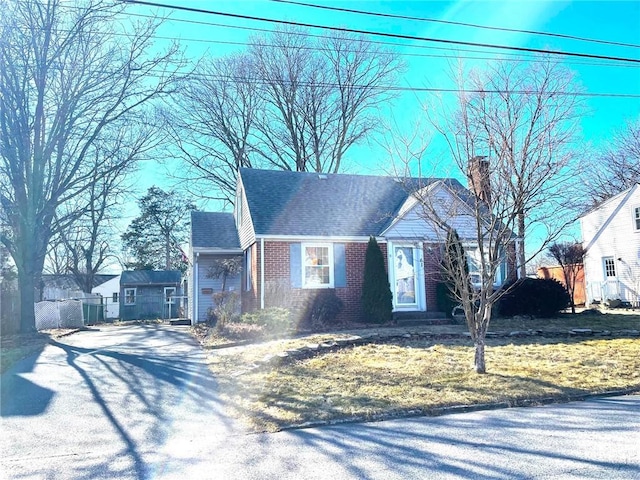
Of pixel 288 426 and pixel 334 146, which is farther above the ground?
pixel 334 146

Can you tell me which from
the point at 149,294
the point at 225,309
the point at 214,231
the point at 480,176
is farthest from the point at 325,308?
the point at 149,294

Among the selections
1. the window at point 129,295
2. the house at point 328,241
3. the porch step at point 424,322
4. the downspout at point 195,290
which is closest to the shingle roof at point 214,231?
the downspout at point 195,290

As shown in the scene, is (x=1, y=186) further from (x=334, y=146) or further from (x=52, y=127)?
(x=334, y=146)

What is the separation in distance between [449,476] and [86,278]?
1577 inches

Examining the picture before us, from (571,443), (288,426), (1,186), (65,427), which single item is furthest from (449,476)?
(1,186)

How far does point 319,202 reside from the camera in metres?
16.5

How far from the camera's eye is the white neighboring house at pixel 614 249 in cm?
2108

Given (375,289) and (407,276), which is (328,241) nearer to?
(375,289)

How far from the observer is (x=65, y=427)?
5219 mm

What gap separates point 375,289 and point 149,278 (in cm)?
2387

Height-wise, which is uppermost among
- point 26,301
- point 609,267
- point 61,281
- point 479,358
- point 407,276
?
point 61,281

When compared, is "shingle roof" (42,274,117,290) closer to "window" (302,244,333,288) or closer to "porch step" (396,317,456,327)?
"window" (302,244,333,288)

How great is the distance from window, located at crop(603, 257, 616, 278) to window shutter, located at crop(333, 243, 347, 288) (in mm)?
15201

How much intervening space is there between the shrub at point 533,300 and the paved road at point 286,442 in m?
9.02
